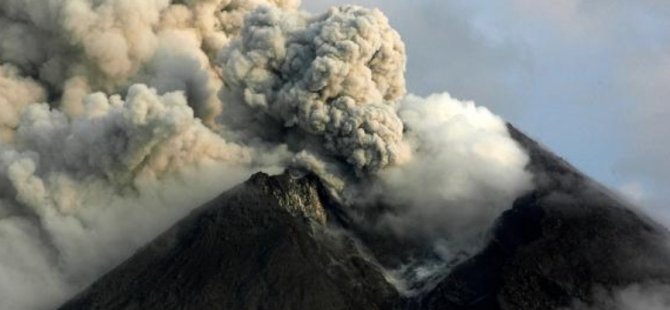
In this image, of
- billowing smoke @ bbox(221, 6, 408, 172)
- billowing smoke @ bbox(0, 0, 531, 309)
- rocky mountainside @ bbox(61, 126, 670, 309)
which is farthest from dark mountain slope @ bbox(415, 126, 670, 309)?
billowing smoke @ bbox(221, 6, 408, 172)

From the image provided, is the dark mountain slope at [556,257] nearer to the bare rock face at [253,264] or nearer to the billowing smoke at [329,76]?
the bare rock face at [253,264]

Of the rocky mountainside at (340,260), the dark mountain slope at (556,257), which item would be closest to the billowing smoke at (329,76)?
the rocky mountainside at (340,260)

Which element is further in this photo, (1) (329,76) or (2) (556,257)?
(1) (329,76)

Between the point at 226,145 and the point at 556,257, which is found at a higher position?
the point at 226,145

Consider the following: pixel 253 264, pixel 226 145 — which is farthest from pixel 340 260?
pixel 226 145

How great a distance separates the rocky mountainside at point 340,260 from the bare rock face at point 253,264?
0.17ft

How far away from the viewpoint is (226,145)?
209 feet

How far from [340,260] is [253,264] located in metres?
4.17

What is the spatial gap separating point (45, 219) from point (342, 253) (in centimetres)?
1322

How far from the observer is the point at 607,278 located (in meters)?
57.2

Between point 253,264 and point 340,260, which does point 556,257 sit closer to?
point 340,260

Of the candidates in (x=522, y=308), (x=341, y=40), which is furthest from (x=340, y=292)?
(x=341, y=40)

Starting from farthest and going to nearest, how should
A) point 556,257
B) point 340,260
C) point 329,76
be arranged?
point 329,76, point 340,260, point 556,257

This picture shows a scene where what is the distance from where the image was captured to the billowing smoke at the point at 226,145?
6166 cm
